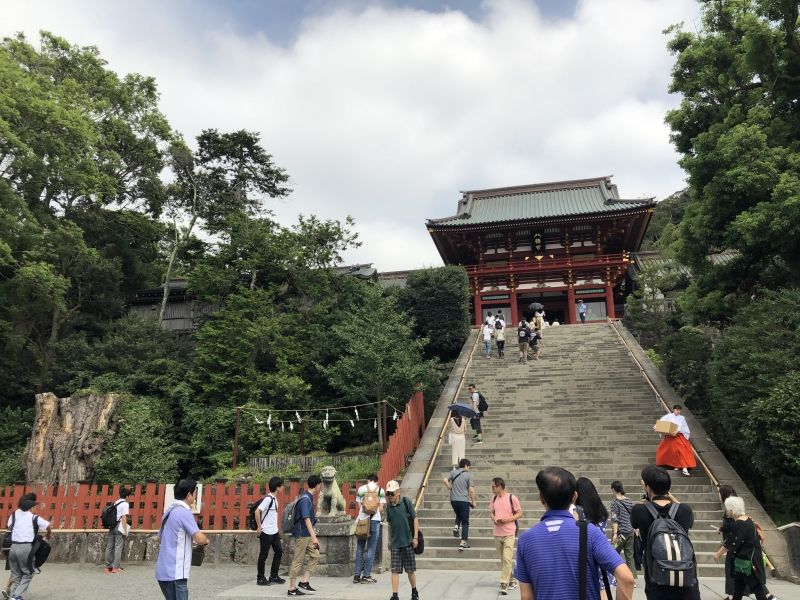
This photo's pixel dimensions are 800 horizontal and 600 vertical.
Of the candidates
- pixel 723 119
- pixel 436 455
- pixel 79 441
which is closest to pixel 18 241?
pixel 79 441

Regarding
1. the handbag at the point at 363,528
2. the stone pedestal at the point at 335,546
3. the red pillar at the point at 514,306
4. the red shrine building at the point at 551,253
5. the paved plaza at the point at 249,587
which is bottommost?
the paved plaza at the point at 249,587

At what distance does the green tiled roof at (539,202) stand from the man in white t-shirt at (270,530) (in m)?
19.8

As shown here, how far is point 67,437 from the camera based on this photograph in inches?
542

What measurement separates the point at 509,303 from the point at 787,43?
54.7ft

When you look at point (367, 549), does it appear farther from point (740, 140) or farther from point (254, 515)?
point (740, 140)

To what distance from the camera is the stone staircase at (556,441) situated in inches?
336

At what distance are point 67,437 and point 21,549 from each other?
348 inches

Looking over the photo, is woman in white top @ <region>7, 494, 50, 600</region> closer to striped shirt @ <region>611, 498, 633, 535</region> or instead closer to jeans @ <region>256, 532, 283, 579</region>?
jeans @ <region>256, 532, 283, 579</region>

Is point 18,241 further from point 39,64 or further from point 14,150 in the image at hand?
point 39,64

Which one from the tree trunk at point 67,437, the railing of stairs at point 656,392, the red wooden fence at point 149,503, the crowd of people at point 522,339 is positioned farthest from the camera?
the crowd of people at point 522,339

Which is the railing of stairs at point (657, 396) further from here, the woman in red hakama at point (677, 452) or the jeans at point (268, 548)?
the jeans at point (268, 548)

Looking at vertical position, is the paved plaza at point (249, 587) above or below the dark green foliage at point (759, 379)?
below

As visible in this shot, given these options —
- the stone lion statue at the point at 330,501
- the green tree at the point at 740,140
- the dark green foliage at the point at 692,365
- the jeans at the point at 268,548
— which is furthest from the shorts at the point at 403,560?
the dark green foliage at the point at 692,365

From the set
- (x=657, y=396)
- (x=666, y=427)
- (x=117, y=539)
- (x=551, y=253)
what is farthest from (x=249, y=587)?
(x=551, y=253)
